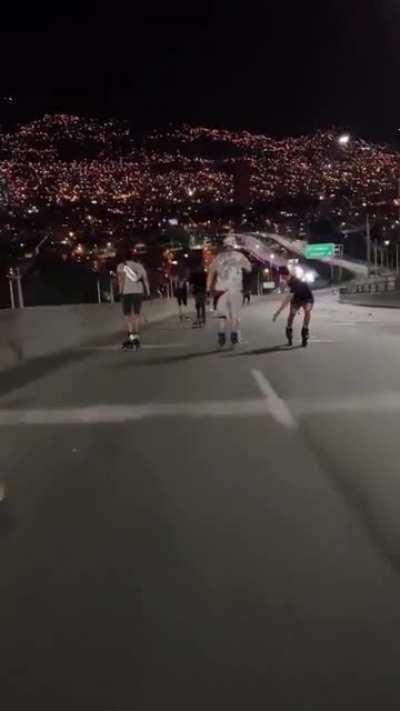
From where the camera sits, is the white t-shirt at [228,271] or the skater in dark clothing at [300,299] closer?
the white t-shirt at [228,271]

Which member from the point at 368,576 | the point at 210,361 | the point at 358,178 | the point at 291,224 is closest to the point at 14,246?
the point at 210,361

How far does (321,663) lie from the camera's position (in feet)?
11.4

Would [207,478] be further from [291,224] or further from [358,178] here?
[291,224]

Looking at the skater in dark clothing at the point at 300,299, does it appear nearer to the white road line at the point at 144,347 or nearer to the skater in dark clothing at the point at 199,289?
the white road line at the point at 144,347

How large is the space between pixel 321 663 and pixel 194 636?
1.94 feet

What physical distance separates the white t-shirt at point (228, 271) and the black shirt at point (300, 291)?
105cm

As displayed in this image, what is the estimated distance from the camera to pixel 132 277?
16484 mm

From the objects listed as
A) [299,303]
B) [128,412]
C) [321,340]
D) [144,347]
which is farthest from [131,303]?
[128,412]

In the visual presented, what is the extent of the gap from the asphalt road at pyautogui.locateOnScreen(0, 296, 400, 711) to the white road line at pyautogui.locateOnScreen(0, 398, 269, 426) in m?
0.04

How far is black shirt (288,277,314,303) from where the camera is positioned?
15883 mm

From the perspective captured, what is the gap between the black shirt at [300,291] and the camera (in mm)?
15883

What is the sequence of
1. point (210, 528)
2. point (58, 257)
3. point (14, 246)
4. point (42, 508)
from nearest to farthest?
point (210, 528), point (42, 508), point (14, 246), point (58, 257)

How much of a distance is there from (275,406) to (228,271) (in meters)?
6.67

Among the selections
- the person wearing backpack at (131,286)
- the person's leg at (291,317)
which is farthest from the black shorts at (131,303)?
the person's leg at (291,317)
